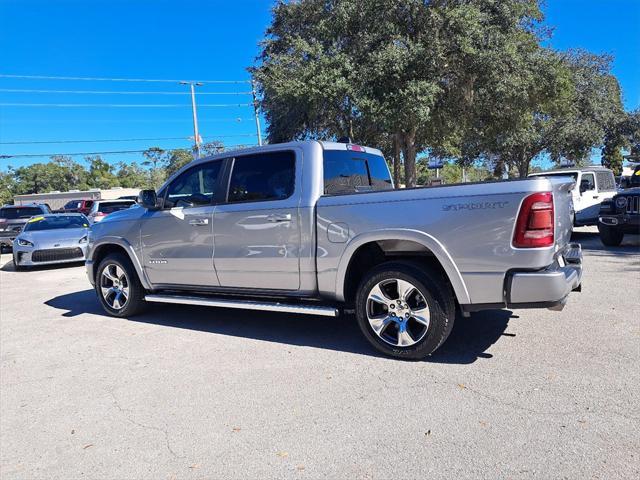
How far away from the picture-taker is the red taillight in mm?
3521

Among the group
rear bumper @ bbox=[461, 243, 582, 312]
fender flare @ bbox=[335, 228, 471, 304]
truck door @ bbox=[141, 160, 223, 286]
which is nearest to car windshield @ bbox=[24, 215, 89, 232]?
truck door @ bbox=[141, 160, 223, 286]

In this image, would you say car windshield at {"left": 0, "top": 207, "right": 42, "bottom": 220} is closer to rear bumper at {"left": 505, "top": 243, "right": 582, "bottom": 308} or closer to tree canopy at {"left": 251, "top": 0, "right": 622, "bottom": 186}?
tree canopy at {"left": 251, "top": 0, "right": 622, "bottom": 186}

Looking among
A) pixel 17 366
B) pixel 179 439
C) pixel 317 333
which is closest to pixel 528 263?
pixel 317 333

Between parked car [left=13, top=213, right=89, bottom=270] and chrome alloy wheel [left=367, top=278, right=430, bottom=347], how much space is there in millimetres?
9185

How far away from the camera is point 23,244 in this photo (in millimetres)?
11422

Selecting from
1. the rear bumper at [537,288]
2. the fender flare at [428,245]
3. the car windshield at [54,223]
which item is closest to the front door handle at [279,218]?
the fender flare at [428,245]

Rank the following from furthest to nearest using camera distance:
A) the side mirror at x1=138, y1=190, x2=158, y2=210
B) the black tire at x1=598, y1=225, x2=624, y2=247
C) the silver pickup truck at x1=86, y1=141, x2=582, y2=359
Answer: the black tire at x1=598, y1=225, x2=624, y2=247
the side mirror at x1=138, y1=190, x2=158, y2=210
the silver pickup truck at x1=86, y1=141, x2=582, y2=359

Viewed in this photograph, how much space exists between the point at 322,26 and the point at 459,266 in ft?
46.8

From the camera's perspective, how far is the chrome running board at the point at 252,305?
4.40m

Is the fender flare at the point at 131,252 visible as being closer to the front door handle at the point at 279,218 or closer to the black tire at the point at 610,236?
the front door handle at the point at 279,218

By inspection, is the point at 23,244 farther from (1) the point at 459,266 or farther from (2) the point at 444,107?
(2) the point at 444,107

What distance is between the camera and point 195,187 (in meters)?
5.50

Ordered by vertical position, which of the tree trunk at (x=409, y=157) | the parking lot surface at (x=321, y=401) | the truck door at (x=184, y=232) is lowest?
the parking lot surface at (x=321, y=401)

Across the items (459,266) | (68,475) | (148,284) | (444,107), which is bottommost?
(68,475)
